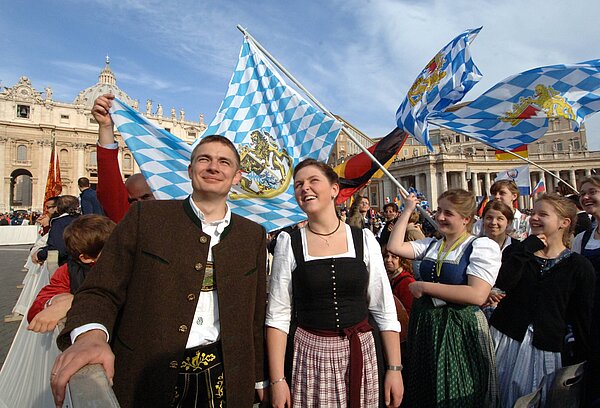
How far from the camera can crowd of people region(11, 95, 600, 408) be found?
1.61 meters

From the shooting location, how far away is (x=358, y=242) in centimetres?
219

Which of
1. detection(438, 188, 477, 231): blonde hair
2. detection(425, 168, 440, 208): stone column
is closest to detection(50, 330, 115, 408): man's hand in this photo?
detection(438, 188, 477, 231): blonde hair

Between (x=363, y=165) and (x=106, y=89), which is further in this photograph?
(x=106, y=89)

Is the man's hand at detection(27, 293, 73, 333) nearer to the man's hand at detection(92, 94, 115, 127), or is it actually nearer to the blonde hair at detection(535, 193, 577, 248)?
the man's hand at detection(92, 94, 115, 127)

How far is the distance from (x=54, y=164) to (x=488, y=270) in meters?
9.84

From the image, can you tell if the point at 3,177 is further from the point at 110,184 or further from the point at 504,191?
the point at 504,191

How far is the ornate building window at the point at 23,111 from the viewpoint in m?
54.3

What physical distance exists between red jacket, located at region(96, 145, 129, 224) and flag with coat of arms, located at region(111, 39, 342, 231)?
43 centimetres

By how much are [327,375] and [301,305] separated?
1.30 feet

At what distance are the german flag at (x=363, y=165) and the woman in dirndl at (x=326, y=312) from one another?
8.92 feet

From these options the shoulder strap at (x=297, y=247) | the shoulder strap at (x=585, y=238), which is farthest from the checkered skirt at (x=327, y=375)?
the shoulder strap at (x=585, y=238)

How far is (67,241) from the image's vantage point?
2.27 m

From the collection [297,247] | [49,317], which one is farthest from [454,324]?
[49,317]

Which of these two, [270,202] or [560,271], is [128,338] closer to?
[270,202]
